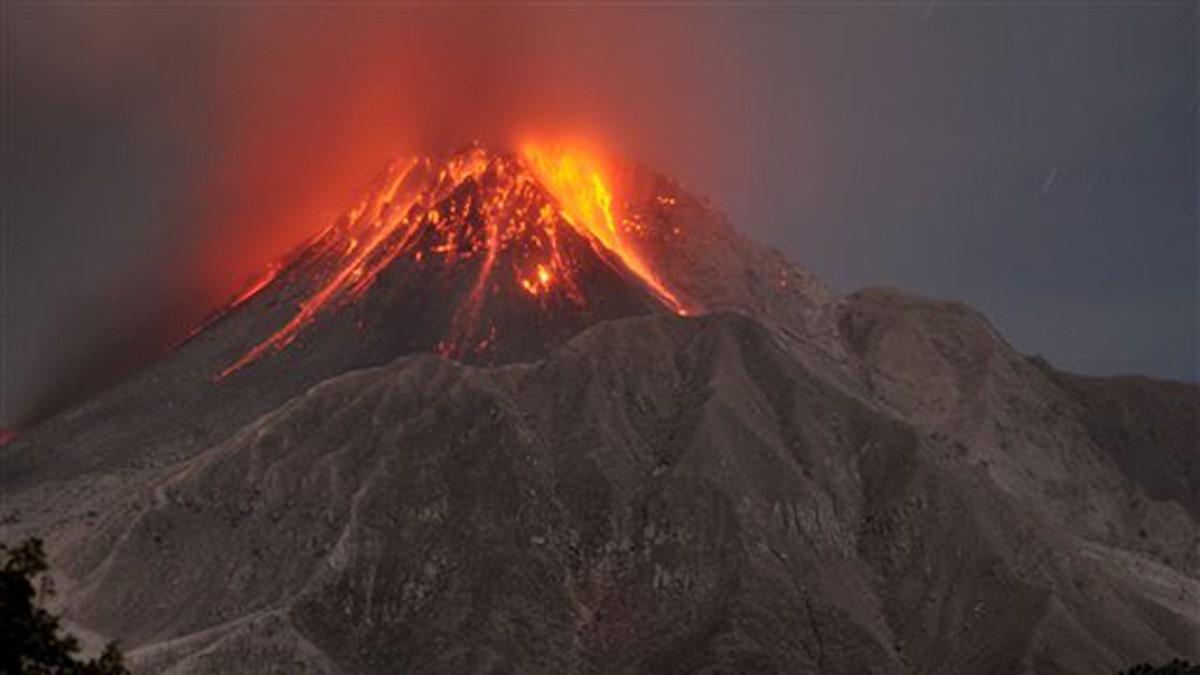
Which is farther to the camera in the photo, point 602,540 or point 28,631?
point 602,540

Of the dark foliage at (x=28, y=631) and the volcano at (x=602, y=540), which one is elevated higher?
the volcano at (x=602, y=540)

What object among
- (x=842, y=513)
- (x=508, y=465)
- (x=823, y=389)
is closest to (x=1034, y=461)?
(x=823, y=389)

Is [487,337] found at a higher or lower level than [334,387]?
higher

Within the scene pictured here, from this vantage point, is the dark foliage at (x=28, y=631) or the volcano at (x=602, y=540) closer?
the dark foliage at (x=28, y=631)

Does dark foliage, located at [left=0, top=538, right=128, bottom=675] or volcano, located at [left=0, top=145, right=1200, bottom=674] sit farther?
volcano, located at [left=0, top=145, right=1200, bottom=674]

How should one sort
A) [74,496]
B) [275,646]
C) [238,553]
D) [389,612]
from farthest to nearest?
[74,496]
[238,553]
[389,612]
[275,646]

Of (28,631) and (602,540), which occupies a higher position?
(602,540)

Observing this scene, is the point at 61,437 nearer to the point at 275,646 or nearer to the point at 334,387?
the point at 334,387

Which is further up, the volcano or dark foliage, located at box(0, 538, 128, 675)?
the volcano
